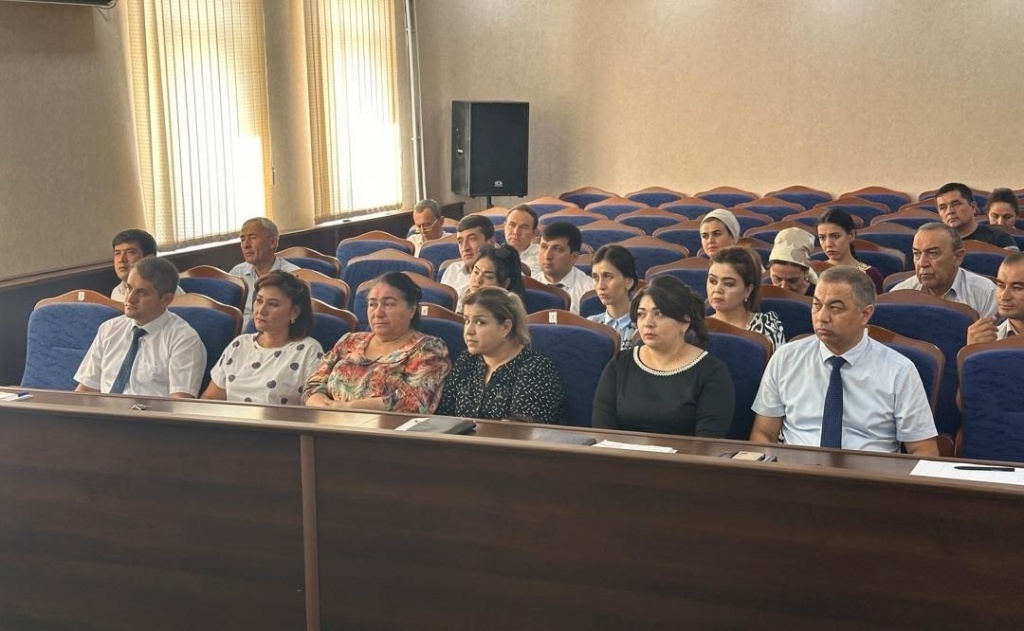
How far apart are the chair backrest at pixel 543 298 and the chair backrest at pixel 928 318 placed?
4.59 ft

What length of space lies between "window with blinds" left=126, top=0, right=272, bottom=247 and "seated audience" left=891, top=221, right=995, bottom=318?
17.0 feet

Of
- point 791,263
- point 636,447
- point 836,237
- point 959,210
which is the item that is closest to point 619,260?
point 791,263

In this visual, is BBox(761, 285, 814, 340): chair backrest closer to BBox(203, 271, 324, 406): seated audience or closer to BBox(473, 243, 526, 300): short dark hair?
BBox(473, 243, 526, 300): short dark hair

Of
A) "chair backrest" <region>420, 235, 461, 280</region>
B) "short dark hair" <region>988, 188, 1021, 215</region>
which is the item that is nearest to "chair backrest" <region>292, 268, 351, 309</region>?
"chair backrest" <region>420, 235, 461, 280</region>

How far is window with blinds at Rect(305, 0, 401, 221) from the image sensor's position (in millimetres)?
10055

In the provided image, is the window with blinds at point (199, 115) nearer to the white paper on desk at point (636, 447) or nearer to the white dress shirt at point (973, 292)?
the white dress shirt at point (973, 292)

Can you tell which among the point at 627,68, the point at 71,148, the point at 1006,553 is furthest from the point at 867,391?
the point at 627,68

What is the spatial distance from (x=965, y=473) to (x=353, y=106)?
8.95 m

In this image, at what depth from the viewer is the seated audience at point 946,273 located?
5.18m

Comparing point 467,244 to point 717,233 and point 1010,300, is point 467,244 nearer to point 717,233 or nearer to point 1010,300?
point 717,233

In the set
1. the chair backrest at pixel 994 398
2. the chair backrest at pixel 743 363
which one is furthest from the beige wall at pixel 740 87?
the chair backrest at pixel 994 398

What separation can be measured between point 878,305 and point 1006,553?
8.13ft

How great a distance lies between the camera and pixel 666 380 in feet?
12.0

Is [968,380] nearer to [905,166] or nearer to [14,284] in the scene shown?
[14,284]
